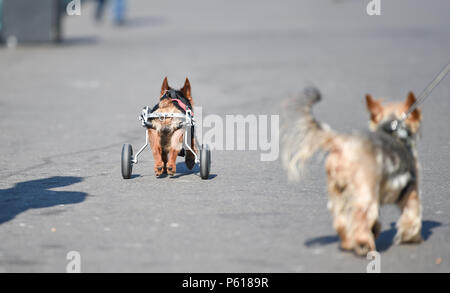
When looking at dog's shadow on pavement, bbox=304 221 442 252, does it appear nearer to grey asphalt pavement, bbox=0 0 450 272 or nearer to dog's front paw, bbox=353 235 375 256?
grey asphalt pavement, bbox=0 0 450 272

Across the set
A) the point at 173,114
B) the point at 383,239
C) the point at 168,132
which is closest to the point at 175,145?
the point at 168,132

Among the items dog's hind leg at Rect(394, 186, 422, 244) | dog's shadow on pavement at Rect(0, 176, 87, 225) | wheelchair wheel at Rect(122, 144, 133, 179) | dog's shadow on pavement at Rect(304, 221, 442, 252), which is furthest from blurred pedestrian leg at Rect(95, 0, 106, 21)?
dog's hind leg at Rect(394, 186, 422, 244)

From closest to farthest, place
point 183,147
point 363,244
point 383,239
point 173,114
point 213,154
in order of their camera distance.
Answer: point 363,244 → point 383,239 → point 173,114 → point 183,147 → point 213,154

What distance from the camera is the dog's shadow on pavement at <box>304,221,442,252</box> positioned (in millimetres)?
6423

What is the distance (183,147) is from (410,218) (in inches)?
122

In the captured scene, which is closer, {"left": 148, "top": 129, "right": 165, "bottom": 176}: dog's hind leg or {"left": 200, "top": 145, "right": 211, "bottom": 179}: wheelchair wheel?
{"left": 148, "top": 129, "right": 165, "bottom": 176}: dog's hind leg

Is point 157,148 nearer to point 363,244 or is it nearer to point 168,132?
point 168,132

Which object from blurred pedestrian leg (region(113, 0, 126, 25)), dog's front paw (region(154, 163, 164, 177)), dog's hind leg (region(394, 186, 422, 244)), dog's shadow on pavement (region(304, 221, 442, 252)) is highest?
blurred pedestrian leg (region(113, 0, 126, 25))

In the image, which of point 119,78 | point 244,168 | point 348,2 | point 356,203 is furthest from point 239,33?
point 356,203

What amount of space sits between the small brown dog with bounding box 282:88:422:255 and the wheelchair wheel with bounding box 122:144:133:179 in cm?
282

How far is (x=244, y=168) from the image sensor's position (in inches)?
371

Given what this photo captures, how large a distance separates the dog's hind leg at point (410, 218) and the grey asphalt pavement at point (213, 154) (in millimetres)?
96

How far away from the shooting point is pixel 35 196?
8031 mm

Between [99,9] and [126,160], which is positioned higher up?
[99,9]
